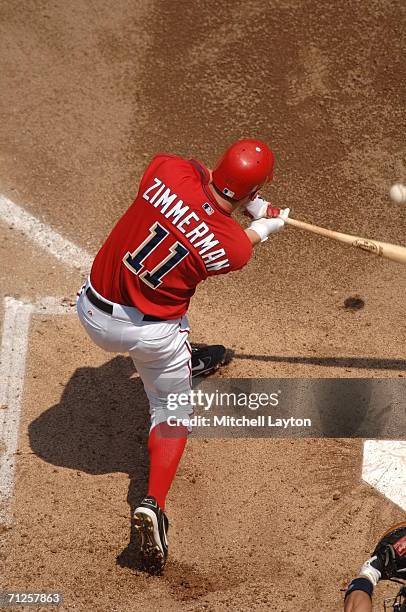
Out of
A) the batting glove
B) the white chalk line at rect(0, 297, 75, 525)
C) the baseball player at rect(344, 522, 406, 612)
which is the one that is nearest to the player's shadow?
the white chalk line at rect(0, 297, 75, 525)

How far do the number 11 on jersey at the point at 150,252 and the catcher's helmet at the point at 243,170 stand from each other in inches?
16.8

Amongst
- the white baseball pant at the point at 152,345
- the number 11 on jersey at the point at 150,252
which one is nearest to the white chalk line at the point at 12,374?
the white baseball pant at the point at 152,345

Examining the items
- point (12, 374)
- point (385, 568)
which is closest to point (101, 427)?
point (12, 374)

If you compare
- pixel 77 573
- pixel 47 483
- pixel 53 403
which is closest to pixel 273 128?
pixel 53 403

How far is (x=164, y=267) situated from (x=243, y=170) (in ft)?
2.40

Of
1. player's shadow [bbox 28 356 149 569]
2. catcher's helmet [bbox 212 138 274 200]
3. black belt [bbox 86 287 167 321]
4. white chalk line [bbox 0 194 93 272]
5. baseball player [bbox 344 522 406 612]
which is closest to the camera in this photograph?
baseball player [bbox 344 522 406 612]

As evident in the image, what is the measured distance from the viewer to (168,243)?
5.06 meters

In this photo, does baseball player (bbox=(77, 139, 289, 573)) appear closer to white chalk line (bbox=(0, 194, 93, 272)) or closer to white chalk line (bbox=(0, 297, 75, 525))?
white chalk line (bbox=(0, 297, 75, 525))

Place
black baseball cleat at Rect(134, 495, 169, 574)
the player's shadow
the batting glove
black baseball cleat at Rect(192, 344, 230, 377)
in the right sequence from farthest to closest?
1. black baseball cleat at Rect(192, 344, 230, 377)
2. the player's shadow
3. the batting glove
4. black baseball cleat at Rect(134, 495, 169, 574)

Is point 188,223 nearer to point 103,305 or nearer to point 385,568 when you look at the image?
point 103,305

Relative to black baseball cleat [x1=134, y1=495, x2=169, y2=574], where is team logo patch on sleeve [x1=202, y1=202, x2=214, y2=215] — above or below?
above

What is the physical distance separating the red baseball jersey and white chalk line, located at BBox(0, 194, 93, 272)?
1.94m

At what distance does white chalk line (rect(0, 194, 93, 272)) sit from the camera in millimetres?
7203

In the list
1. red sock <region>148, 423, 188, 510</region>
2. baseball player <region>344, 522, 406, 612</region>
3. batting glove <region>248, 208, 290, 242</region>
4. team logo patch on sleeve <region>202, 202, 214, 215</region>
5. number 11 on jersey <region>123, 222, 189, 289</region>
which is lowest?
baseball player <region>344, 522, 406, 612</region>
